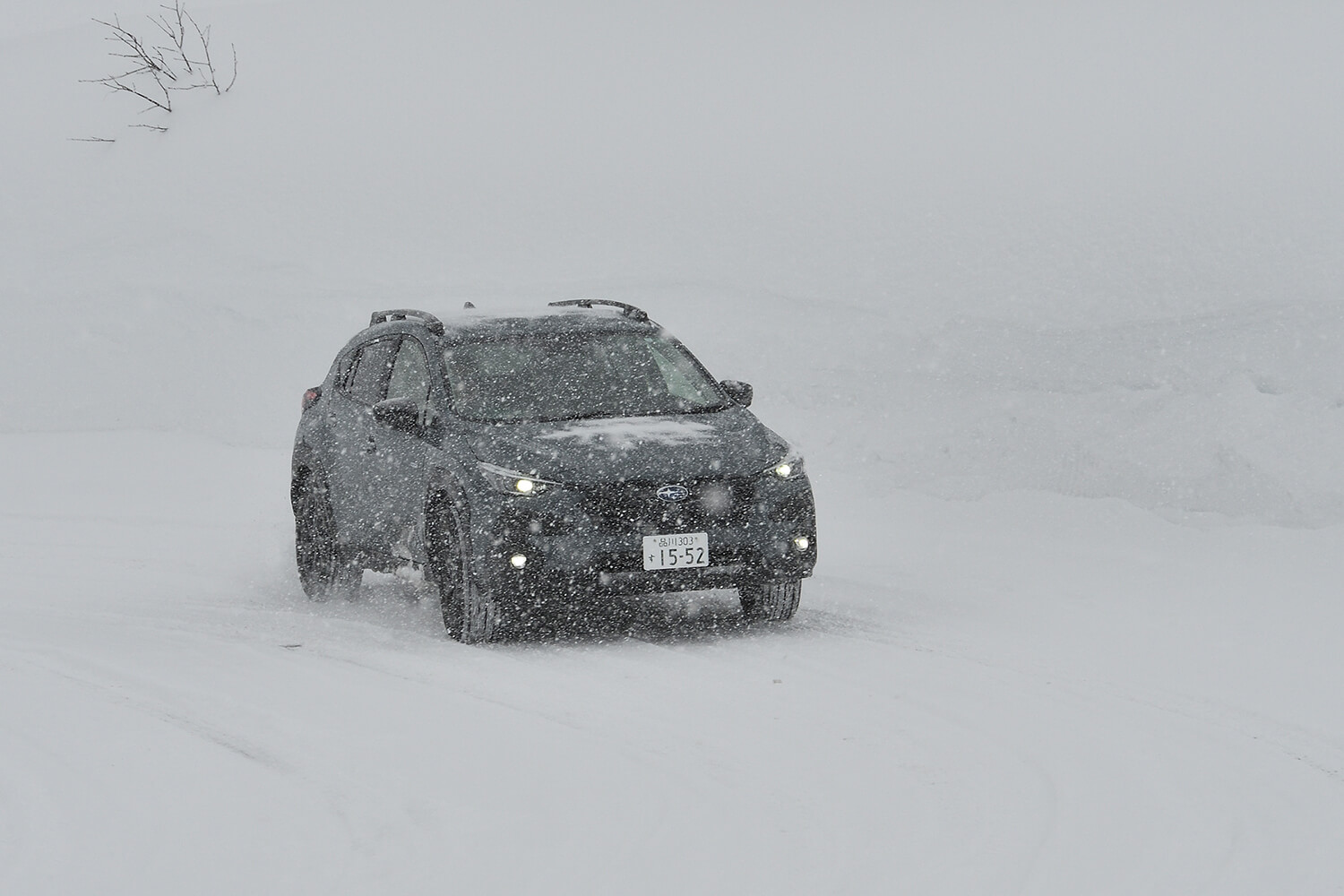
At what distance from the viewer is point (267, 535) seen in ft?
47.9

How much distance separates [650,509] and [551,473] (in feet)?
1.69

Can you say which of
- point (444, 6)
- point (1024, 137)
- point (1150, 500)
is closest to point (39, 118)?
point (444, 6)

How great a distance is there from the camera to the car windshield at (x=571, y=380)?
32.9 feet

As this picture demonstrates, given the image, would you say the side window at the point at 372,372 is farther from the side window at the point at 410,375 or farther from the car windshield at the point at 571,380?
the car windshield at the point at 571,380

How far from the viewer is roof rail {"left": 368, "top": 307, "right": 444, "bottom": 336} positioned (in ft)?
34.9

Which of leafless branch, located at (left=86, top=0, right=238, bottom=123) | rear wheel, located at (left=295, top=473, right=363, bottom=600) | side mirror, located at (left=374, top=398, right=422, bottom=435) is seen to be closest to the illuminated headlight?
side mirror, located at (left=374, top=398, right=422, bottom=435)

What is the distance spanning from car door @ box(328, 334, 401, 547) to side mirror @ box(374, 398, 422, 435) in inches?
26.8

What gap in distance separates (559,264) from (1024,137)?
5.86 metres

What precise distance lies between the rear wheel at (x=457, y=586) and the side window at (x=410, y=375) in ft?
2.79

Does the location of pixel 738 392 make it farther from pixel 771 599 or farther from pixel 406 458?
pixel 406 458

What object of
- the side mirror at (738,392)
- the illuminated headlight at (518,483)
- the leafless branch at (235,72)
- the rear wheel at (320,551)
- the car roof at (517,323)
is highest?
the leafless branch at (235,72)

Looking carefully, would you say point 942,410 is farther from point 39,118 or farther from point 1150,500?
point 39,118

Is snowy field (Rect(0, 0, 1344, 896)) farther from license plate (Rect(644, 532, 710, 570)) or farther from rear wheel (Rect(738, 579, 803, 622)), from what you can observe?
license plate (Rect(644, 532, 710, 570))

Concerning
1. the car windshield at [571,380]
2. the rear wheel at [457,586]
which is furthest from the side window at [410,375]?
the rear wheel at [457,586]
